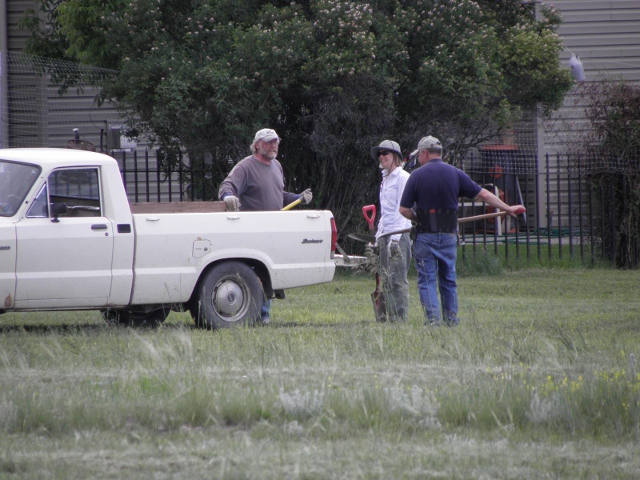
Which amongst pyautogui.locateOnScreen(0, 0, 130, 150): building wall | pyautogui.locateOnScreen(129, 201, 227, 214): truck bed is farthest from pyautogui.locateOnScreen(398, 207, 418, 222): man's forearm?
pyautogui.locateOnScreen(0, 0, 130, 150): building wall

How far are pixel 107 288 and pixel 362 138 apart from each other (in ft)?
22.7

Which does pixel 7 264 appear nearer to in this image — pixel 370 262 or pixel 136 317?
pixel 136 317

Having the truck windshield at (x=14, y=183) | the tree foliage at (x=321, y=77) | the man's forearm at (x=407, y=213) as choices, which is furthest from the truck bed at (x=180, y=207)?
the tree foliage at (x=321, y=77)

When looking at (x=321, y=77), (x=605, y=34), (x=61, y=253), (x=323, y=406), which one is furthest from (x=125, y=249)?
(x=605, y=34)

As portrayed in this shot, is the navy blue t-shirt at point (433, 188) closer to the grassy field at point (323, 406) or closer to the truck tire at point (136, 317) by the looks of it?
the grassy field at point (323, 406)

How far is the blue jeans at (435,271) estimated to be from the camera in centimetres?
869

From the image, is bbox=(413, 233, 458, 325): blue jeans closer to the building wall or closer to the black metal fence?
the black metal fence

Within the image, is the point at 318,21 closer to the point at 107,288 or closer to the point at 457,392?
the point at 107,288

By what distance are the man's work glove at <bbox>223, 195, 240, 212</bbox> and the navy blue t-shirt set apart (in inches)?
60.8

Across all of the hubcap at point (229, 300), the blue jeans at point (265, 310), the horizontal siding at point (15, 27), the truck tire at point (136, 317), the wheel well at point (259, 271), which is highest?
the horizontal siding at point (15, 27)

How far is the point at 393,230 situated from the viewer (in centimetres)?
919

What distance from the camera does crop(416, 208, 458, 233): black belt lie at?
8711mm

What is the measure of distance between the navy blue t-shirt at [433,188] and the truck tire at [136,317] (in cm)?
273

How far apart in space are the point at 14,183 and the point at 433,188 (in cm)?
367
